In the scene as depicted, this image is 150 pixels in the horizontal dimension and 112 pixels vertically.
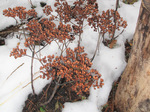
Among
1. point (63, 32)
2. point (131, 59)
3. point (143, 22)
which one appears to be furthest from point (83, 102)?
point (143, 22)

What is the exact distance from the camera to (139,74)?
1700 mm

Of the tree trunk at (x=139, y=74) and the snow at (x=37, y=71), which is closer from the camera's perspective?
the tree trunk at (x=139, y=74)

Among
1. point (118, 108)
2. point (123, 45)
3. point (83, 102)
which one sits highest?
point (123, 45)

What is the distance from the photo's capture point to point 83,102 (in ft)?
7.44

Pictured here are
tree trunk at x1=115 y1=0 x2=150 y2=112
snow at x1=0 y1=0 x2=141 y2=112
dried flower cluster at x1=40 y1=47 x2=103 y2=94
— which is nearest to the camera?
tree trunk at x1=115 y1=0 x2=150 y2=112

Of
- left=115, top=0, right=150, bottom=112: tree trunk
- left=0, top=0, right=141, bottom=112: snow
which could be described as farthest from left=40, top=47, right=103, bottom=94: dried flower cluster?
left=0, top=0, right=141, bottom=112: snow

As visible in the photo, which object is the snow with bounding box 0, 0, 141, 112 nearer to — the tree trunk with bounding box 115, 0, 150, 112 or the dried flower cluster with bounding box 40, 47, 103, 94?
the tree trunk with bounding box 115, 0, 150, 112

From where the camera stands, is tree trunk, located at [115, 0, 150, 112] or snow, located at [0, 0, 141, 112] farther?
snow, located at [0, 0, 141, 112]

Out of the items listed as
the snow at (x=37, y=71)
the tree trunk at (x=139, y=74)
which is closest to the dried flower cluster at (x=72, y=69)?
the tree trunk at (x=139, y=74)

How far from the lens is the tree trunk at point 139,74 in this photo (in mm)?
1475

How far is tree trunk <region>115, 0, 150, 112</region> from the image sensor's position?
1.47 metres

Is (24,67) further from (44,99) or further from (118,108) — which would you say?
(118,108)

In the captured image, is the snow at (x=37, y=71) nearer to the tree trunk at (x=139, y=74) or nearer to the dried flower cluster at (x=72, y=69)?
the tree trunk at (x=139, y=74)

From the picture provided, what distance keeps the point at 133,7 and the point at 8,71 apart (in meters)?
2.42
